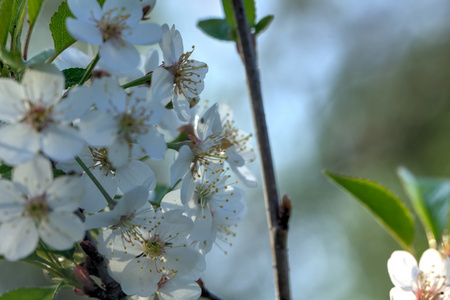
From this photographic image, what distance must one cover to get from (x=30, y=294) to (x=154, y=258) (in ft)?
0.61

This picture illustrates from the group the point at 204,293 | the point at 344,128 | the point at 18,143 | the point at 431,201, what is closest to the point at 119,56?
the point at 18,143

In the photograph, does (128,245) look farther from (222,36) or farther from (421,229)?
(421,229)

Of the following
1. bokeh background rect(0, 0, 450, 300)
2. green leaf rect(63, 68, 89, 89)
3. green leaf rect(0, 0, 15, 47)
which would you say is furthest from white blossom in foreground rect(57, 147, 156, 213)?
bokeh background rect(0, 0, 450, 300)

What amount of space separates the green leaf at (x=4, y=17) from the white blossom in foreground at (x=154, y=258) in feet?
1.14

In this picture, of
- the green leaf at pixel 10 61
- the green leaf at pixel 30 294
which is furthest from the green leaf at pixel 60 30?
the green leaf at pixel 30 294

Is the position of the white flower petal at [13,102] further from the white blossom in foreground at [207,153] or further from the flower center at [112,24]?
the white blossom in foreground at [207,153]

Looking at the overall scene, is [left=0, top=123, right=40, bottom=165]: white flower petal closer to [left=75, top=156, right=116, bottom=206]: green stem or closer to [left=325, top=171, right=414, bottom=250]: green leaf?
[left=75, top=156, right=116, bottom=206]: green stem

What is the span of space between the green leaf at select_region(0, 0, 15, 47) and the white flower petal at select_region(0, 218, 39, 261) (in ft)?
0.97

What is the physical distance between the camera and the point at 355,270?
6.35 m

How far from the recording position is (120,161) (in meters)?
0.70

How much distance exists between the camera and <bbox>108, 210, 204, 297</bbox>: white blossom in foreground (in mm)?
809

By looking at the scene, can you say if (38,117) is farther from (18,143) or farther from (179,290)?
(179,290)

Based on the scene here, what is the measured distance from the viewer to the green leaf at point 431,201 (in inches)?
36.5

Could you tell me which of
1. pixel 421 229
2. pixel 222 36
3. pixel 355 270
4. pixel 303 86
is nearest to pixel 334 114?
pixel 303 86
